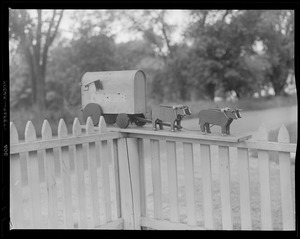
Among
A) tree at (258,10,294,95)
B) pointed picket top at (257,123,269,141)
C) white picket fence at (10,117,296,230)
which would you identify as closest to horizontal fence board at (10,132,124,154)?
white picket fence at (10,117,296,230)

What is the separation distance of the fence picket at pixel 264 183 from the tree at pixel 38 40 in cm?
88

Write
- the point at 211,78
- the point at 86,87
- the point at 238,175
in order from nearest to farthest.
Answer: the point at 238,175
the point at 86,87
the point at 211,78

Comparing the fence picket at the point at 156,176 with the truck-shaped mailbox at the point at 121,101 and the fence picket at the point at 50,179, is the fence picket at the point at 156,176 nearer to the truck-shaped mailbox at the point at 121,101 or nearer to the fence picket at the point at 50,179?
the truck-shaped mailbox at the point at 121,101

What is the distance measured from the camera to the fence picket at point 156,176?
4.46 ft

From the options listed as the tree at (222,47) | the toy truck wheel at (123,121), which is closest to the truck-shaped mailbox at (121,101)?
the toy truck wheel at (123,121)

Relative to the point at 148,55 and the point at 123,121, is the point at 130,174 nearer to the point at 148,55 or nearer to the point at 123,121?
the point at 123,121

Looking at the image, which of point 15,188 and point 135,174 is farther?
point 135,174

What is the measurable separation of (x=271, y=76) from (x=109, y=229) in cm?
99

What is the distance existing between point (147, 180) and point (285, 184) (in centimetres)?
52

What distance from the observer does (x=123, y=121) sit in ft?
4.41

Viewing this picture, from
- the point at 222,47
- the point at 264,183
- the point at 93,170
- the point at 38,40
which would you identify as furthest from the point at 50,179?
the point at 222,47
